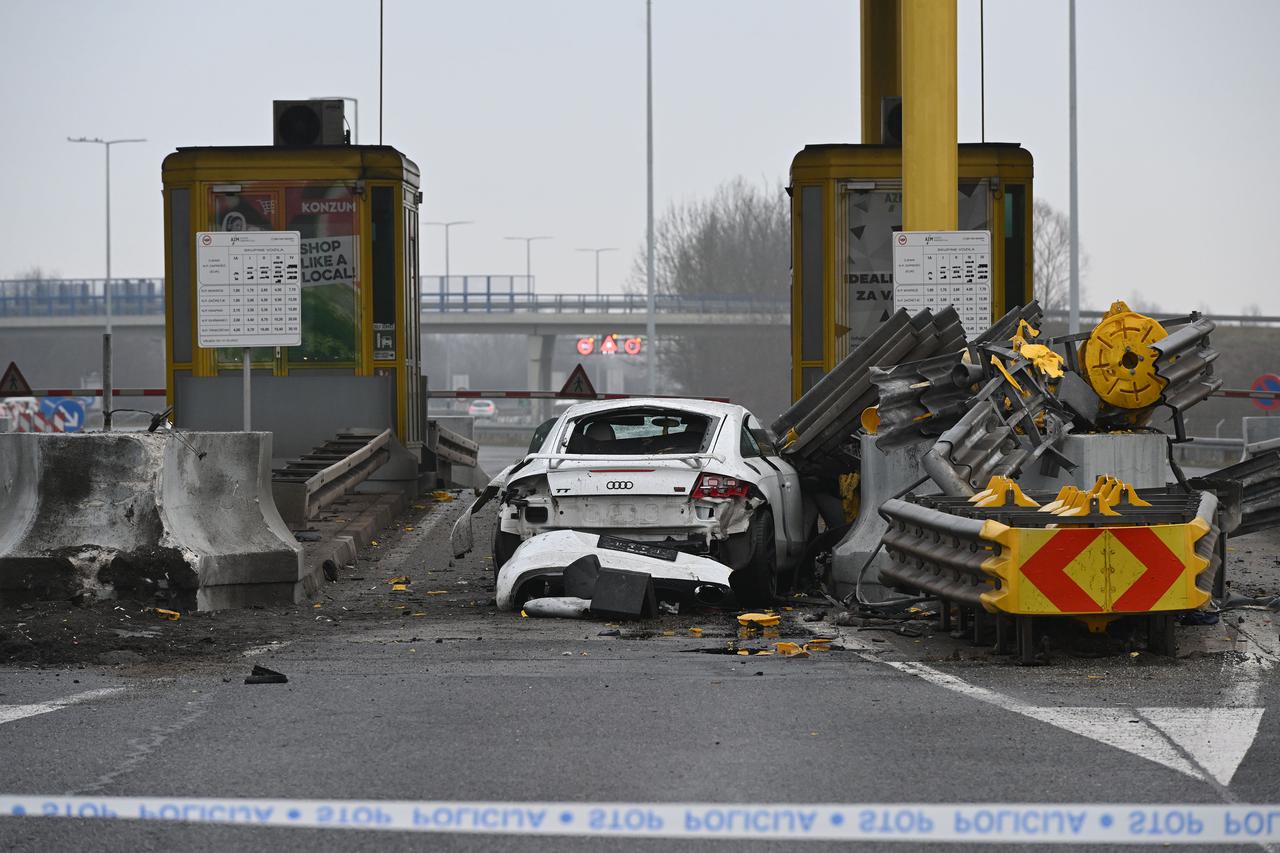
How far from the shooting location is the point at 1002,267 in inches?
725

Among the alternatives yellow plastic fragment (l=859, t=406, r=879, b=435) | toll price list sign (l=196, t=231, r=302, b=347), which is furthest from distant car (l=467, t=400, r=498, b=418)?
yellow plastic fragment (l=859, t=406, r=879, b=435)

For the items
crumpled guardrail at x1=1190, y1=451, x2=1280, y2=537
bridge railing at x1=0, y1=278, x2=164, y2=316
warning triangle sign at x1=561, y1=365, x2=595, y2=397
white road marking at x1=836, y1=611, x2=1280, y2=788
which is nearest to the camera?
white road marking at x1=836, y1=611, x2=1280, y2=788

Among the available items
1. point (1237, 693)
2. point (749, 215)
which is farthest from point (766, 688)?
point (749, 215)

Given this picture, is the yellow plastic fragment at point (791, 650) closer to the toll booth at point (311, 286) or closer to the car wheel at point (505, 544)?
the car wheel at point (505, 544)

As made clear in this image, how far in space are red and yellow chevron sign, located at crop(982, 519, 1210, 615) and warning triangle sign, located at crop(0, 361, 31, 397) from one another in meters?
21.9

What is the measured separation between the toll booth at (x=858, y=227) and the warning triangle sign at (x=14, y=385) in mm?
14211

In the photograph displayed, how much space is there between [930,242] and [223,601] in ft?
25.3

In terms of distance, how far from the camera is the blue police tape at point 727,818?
4.93m

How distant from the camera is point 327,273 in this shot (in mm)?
18797

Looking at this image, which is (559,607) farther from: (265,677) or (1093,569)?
(1093,569)

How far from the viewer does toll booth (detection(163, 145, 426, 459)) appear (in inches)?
727

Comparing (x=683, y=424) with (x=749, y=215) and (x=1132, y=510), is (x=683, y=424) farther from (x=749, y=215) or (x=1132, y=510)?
(x=749, y=215)

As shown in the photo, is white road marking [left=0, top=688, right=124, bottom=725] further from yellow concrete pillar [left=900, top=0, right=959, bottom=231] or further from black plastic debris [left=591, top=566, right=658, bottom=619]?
yellow concrete pillar [left=900, top=0, right=959, bottom=231]

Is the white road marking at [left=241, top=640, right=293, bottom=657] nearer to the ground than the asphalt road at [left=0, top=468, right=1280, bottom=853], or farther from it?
nearer to the ground
